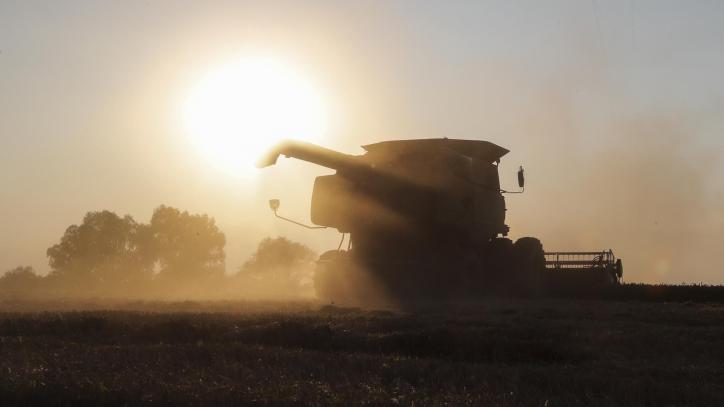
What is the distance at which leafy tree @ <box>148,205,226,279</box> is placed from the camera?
65875 millimetres

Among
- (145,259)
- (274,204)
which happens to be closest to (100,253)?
(145,259)

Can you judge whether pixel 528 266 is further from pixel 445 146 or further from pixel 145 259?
pixel 145 259

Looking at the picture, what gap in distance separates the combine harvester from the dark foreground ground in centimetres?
852

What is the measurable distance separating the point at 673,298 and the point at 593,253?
5.27m

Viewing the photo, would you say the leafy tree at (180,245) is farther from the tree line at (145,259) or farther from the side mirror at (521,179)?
the side mirror at (521,179)

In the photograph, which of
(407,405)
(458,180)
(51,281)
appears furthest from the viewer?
(51,281)

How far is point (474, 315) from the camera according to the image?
1728 centimetres

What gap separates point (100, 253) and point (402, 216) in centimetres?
4620

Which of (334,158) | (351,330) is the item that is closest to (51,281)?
(334,158)

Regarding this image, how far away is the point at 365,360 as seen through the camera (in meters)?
10.4

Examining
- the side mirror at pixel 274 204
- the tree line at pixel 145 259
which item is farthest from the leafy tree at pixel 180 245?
the side mirror at pixel 274 204

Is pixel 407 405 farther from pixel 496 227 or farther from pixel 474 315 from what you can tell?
pixel 496 227

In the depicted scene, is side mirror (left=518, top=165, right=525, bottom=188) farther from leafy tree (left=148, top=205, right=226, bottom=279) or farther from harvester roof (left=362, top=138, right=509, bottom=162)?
leafy tree (left=148, top=205, right=226, bottom=279)

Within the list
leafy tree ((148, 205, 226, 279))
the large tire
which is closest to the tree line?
leafy tree ((148, 205, 226, 279))
